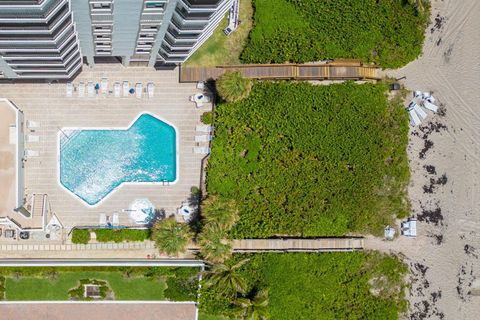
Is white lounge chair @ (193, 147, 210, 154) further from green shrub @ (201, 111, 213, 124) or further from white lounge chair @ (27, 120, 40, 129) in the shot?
white lounge chair @ (27, 120, 40, 129)

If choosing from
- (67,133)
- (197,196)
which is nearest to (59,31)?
(67,133)

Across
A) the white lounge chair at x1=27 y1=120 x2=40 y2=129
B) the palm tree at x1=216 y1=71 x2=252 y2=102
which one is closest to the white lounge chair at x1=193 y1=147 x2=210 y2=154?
the palm tree at x1=216 y1=71 x2=252 y2=102

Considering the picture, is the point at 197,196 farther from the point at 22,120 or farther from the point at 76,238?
the point at 22,120

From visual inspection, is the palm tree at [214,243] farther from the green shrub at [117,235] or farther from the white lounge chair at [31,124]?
the white lounge chair at [31,124]

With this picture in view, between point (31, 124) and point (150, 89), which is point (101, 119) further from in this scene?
point (31, 124)

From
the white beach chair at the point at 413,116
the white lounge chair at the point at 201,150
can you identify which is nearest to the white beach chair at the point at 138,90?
the white lounge chair at the point at 201,150

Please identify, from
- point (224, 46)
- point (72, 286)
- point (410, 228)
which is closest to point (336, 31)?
point (224, 46)
